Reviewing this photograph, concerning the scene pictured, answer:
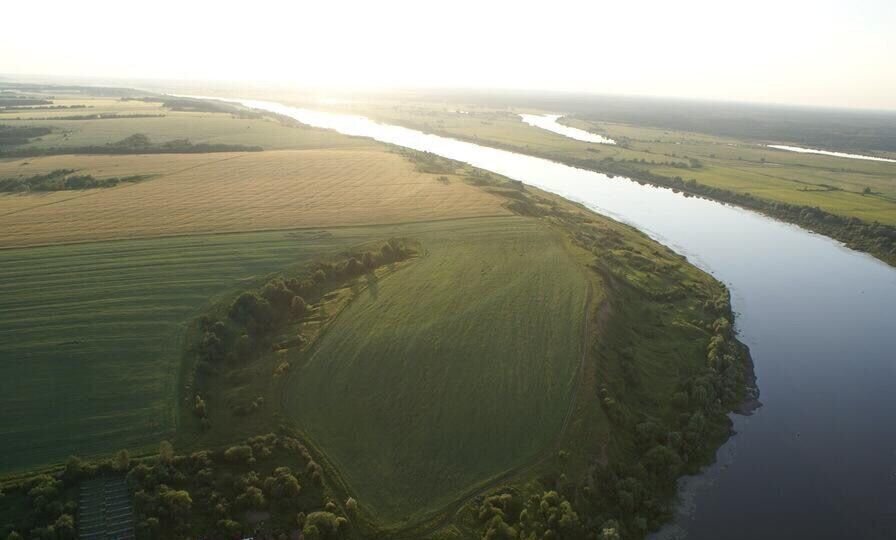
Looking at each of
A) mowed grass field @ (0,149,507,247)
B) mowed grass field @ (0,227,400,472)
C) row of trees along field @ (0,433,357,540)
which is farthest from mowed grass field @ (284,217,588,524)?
mowed grass field @ (0,149,507,247)

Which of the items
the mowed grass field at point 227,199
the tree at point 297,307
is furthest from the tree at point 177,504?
the mowed grass field at point 227,199

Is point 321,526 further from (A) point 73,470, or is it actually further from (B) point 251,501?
(A) point 73,470

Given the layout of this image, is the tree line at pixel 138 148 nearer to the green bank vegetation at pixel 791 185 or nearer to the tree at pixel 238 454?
the green bank vegetation at pixel 791 185

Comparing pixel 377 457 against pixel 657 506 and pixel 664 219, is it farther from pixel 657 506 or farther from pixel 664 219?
pixel 664 219

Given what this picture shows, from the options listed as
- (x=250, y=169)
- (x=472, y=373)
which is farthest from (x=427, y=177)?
(x=472, y=373)

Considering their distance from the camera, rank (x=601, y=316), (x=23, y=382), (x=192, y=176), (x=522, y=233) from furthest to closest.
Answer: (x=192, y=176) < (x=522, y=233) < (x=601, y=316) < (x=23, y=382)
